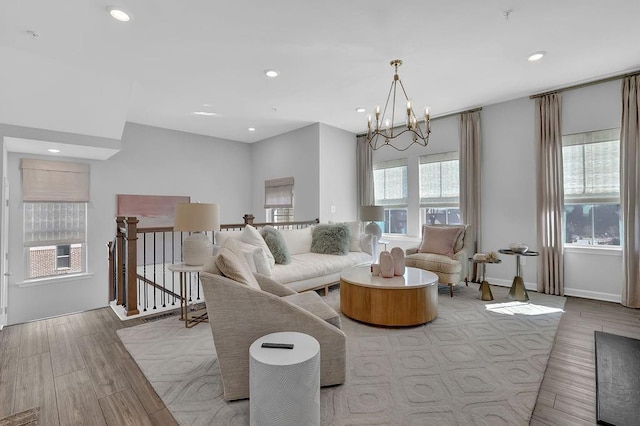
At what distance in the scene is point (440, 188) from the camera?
5.38 m

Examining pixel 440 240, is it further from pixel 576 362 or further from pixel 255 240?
pixel 255 240

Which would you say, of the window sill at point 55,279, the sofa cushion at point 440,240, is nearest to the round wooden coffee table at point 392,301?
the sofa cushion at point 440,240

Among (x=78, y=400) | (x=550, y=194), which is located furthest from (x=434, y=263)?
(x=78, y=400)

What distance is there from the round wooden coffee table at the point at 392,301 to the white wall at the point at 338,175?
2671 millimetres

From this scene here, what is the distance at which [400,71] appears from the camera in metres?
3.62

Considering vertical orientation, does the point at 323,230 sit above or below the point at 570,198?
below

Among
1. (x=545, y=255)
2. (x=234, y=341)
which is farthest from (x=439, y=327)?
(x=545, y=255)

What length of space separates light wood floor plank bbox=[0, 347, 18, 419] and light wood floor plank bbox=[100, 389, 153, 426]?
21.3 inches

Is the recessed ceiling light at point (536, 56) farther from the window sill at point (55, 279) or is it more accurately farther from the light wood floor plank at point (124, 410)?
the window sill at point (55, 279)

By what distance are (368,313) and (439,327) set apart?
0.72m

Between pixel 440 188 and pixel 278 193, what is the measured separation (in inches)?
128

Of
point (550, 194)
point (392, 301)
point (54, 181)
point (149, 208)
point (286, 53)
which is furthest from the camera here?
point (149, 208)

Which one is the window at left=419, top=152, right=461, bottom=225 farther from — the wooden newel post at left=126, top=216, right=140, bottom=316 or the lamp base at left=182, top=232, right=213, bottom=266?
the wooden newel post at left=126, top=216, right=140, bottom=316

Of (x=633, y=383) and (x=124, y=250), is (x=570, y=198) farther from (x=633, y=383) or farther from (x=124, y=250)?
(x=124, y=250)
